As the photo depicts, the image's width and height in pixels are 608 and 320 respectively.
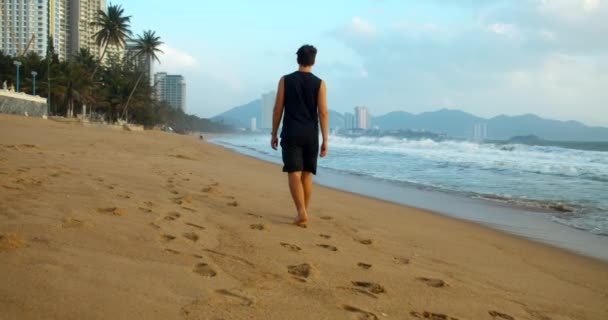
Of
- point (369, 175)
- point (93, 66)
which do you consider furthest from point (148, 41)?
point (369, 175)

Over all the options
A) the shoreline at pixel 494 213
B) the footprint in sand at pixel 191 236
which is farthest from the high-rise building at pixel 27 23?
the footprint in sand at pixel 191 236

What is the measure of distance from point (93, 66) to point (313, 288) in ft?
194

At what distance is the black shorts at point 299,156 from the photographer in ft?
12.8

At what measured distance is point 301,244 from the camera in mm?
3193

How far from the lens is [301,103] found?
3951mm

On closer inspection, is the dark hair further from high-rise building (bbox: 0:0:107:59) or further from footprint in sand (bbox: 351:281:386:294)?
high-rise building (bbox: 0:0:107:59)

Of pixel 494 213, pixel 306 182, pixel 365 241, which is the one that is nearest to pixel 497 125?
pixel 494 213

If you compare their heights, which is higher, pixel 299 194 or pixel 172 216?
pixel 299 194

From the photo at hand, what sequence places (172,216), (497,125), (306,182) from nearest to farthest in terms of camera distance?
(172,216) < (306,182) < (497,125)

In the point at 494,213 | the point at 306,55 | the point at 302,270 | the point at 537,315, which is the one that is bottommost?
the point at 494,213

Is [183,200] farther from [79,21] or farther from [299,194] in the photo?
[79,21]

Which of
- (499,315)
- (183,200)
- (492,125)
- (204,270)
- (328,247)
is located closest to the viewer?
(499,315)

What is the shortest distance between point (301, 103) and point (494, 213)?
4.15m

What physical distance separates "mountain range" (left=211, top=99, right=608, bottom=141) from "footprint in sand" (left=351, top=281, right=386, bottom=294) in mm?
89525
